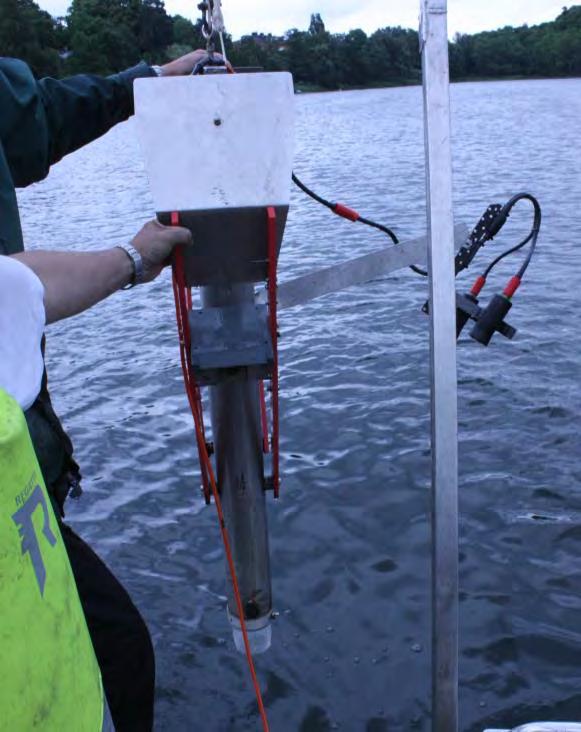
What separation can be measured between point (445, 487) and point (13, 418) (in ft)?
2.92

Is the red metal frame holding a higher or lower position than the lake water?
higher

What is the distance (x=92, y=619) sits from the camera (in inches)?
96.0

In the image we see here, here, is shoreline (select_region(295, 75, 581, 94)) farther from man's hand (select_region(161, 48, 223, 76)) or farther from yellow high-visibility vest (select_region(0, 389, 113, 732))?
yellow high-visibility vest (select_region(0, 389, 113, 732))

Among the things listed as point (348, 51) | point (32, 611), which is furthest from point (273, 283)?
point (348, 51)

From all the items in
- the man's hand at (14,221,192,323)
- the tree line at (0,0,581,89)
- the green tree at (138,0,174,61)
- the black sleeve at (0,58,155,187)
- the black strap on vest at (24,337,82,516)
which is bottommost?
the black strap on vest at (24,337,82,516)

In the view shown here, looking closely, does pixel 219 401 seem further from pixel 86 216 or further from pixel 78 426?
pixel 86 216

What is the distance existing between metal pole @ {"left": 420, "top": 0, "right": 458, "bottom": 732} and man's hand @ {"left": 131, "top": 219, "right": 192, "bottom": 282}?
0.67 m

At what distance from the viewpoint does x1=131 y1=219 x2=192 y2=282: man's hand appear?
1987 millimetres

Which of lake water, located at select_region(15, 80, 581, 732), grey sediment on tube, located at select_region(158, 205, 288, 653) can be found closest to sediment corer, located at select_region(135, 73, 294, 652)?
grey sediment on tube, located at select_region(158, 205, 288, 653)

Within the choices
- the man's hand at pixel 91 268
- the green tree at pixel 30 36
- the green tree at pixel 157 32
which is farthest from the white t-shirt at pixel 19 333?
the green tree at pixel 30 36

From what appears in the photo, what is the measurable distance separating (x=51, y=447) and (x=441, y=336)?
121 centimetres

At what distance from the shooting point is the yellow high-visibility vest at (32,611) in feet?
3.51

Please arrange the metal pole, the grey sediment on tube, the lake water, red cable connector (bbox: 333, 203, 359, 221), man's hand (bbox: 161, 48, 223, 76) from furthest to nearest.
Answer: the lake water
red cable connector (bbox: 333, 203, 359, 221)
man's hand (bbox: 161, 48, 223, 76)
the grey sediment on tube
the metal pole

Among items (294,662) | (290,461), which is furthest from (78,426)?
(294,662)
